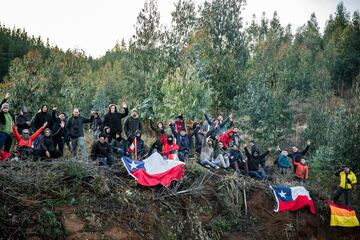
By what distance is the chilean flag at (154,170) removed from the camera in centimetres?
1233

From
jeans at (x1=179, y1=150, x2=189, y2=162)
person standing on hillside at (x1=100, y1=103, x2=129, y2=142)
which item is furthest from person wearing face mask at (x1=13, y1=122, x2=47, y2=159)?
jeans at (x1=179, y1=150, x2=189, y2=162)

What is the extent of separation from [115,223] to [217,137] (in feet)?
22.9

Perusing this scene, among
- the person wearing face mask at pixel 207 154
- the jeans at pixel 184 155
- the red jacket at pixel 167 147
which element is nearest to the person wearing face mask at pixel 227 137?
the person wearing face mask at pixel 207 154

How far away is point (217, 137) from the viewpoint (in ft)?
53.6

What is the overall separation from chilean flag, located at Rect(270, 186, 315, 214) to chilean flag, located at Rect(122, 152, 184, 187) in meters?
4.83

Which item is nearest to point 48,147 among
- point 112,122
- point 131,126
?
point 112,122

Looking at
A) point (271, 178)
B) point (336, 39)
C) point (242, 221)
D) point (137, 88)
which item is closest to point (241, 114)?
point (137, 88)

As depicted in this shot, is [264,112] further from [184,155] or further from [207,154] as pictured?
[184,155]

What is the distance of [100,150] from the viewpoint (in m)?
12.4

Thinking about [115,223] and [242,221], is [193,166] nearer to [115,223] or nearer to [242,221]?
[242,221]

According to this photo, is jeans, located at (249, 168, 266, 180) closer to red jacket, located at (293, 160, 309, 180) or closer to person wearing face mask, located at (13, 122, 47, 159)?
red jacket, located at (293, 160, 309, 180)

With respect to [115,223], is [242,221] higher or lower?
lower

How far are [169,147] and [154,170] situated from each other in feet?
5.62

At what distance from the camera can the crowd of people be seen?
11742 mm
